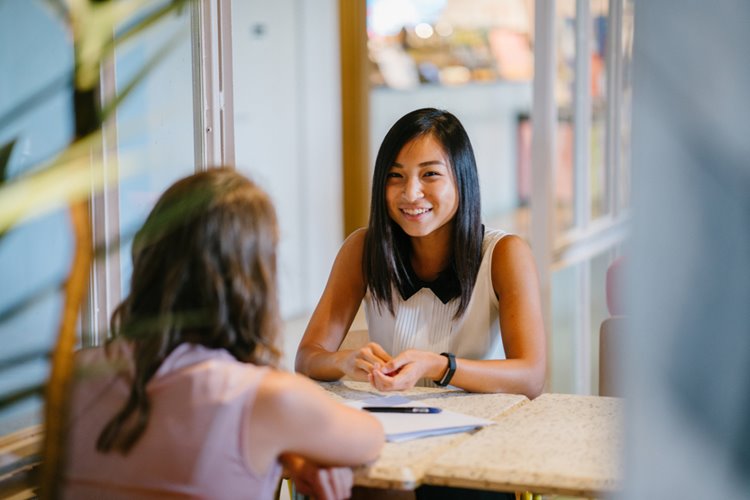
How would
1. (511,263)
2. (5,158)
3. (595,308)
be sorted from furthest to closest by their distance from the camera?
(595,308) < (511,263) < (5,158)

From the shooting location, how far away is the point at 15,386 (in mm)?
1891

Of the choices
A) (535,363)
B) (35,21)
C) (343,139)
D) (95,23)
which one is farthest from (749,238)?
(343,139)

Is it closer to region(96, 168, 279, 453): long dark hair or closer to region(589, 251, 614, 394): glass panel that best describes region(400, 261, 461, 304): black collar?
region(96, 168, 279, 453): long dark hair

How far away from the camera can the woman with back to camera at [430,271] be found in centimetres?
210

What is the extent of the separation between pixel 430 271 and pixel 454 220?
0.48 feet

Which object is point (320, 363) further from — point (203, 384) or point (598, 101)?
point (598, 101)

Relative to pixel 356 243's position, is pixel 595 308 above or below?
below

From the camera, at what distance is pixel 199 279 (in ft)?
4.16

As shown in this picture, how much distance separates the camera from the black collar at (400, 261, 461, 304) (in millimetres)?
2180

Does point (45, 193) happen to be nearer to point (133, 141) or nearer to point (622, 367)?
point (133, 141)

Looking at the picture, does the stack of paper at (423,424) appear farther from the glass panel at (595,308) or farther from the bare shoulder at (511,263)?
the glass panel at (595,308)

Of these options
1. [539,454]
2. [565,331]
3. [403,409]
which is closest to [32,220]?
[403,409]

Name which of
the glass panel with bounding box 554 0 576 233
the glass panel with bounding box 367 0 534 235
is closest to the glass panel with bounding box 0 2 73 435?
the glass panel with bounding box 554 0 576 233

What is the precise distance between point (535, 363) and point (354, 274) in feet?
1.71
